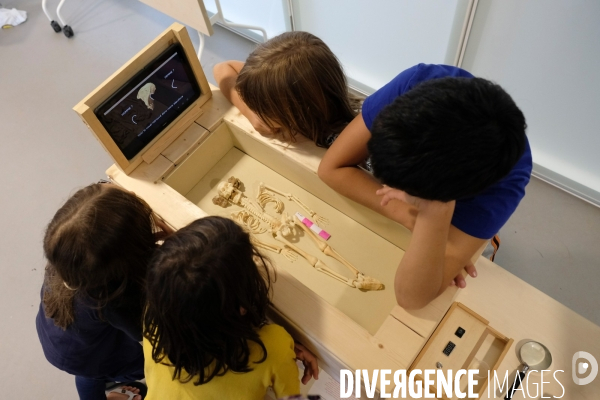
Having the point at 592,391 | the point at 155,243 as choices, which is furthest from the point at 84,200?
the point at 592,391

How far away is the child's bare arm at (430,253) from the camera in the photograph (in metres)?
0.80

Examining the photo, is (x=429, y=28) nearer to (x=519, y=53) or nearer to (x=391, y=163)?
(x=519, y=53)

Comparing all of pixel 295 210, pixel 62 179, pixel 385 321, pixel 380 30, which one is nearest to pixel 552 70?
pixel 380 30

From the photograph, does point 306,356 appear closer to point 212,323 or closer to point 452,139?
point 212,323

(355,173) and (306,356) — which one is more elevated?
(355,173)

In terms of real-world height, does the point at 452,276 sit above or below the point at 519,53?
below

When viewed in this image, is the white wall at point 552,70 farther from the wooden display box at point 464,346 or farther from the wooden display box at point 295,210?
the wooden display box at point 464,346

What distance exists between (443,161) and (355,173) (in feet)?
1.26

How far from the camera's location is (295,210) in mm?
1239

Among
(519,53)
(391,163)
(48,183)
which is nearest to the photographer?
(391,163)

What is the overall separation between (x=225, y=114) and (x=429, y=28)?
95cm

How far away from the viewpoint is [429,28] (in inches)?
66.8

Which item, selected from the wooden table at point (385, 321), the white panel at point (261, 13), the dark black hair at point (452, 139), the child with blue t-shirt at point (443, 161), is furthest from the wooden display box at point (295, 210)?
the white panel at point (261, 13)

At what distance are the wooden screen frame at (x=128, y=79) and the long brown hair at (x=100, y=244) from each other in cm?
17
